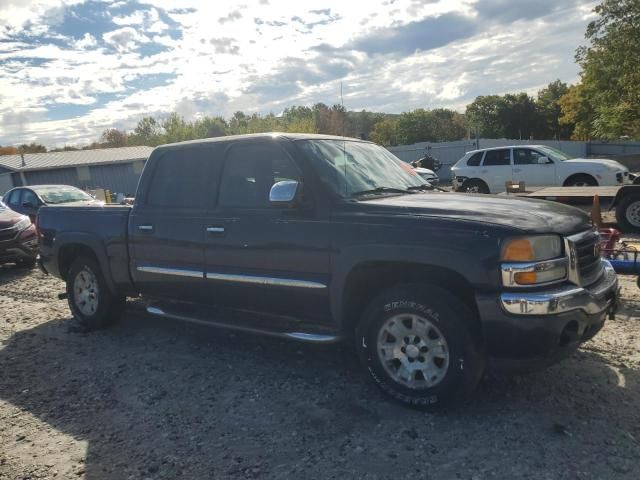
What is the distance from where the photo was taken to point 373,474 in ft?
9.81

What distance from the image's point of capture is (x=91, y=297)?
5977mm

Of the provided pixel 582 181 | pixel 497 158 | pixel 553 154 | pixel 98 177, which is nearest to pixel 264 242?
pixel 582 181

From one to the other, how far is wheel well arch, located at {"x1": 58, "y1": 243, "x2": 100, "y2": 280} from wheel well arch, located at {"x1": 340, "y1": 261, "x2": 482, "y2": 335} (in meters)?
3.25

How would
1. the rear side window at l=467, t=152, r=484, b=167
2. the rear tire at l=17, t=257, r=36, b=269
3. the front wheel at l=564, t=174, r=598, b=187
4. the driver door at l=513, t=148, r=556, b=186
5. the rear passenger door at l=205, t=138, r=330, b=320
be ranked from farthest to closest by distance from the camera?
the rear side window at l=467, t=152, r=484, b=167, the driver door at l=513, t=148, r=556, b=186, the front wheel at l=564, t=174, r=598, b=187, the rear tire at l=17, t=257, r=36, b=269, the rear passenger door at l=205, t=138, r=330, b=320

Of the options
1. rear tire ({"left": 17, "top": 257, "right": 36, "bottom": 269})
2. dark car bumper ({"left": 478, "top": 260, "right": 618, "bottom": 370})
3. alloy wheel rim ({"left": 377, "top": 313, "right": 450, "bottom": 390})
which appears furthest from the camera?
rear tire ({"left": 17, "top": 257, "right": 36, "bottom": 269})

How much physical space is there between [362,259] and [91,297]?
369 cm

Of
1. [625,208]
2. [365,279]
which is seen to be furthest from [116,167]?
[365,279]

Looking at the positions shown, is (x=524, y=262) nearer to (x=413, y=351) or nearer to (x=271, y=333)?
(x=413, y=351)

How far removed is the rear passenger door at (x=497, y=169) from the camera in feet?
51.1

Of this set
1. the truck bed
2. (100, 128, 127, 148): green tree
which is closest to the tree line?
(100, 128, 127, 148): green tree

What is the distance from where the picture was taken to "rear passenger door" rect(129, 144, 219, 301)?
186 inches

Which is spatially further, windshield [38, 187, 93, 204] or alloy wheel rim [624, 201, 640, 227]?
windshield [38, 187, 93, 204]

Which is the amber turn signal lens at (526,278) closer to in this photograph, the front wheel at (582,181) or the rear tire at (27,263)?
the rear tire at (27,263)

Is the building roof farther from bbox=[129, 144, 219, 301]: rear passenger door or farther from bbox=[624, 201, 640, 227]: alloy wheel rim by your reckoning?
bbox=[624, 201, 640, 227]: alloy wheel rim
